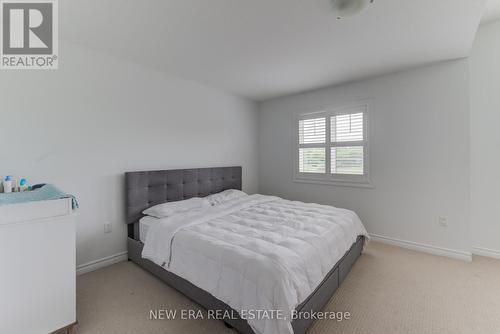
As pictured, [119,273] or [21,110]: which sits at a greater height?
[21,110]

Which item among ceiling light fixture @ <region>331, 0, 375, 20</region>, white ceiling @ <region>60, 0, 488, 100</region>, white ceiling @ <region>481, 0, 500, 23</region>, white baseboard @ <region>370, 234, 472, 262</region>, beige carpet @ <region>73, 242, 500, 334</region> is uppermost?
white ceiling @ <region>481, 0, 500, 23</region>

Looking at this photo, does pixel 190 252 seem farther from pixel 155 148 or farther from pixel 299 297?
pixel 155 148

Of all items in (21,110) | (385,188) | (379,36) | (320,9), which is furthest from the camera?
(385,188)

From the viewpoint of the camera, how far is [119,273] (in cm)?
231

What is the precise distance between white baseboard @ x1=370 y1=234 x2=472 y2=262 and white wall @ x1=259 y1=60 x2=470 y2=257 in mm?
39

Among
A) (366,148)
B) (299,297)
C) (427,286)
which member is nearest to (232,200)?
(299,297)

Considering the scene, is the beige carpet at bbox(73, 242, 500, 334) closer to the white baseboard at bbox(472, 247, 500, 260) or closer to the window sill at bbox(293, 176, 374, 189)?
the white baseboard at bbox(472, 247, 500, 260)

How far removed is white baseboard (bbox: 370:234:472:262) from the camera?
2.60 metres

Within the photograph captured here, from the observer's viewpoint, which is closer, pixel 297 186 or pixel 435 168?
pixel 435 168

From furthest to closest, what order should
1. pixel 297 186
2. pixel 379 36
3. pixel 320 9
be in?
pixel 297 186 → pixel 379 36 → pixel 320 9

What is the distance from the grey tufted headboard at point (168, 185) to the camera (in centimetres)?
254

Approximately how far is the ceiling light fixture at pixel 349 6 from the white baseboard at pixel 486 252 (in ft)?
10.2

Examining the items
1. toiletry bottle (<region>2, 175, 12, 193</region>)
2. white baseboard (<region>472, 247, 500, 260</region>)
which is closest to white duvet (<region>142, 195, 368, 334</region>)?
toiletry bottle (<region>2, 175, 12, 193</region>)

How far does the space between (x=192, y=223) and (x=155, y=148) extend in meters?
1.26
